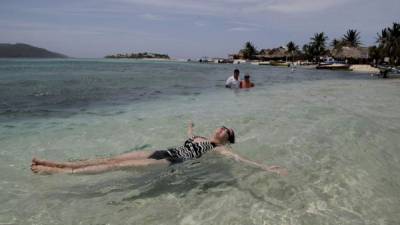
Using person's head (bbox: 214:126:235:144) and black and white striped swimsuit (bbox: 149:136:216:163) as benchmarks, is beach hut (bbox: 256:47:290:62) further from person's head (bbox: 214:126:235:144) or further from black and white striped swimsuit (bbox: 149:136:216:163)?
black and white striped swimsuit (bbox: 149:136:216:163)

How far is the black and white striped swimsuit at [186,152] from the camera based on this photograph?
18.2ft

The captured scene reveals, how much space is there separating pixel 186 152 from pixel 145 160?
0.78m

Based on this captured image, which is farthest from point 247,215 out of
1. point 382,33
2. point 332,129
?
point 382,33

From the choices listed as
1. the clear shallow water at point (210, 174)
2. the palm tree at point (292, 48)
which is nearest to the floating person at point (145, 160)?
the clear shallow water at point (210, 174)

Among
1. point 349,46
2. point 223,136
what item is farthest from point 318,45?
point 223,136

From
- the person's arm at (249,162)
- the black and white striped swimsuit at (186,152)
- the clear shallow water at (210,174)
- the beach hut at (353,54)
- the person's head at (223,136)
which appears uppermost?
the beach hut at (353,54)

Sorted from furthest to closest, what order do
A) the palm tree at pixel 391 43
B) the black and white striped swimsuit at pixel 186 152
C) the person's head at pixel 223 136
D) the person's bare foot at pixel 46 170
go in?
1. the palm tree at pixel 391 43
2. the person's head at pixel 223 136
3. the black and white striped swimsuit at pixel 186 152
4. the person's bare foot at pixel 46 170

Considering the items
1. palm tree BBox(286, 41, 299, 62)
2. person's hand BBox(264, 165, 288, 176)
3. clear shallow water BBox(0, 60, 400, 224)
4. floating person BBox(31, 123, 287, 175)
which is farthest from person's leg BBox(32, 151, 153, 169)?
palm tree BBox(286, 41, 299, 62)

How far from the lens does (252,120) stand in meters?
10.0

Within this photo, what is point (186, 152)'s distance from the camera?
5871 millimetres

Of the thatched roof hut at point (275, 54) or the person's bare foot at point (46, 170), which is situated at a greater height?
the thatched roof hut at point (275, 54)

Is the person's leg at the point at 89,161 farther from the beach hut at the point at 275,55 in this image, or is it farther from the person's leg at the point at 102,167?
the beach hut at the point at 275,55

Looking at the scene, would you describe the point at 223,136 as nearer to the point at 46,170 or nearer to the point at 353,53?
the point at 46,170

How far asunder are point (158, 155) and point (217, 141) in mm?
1291
